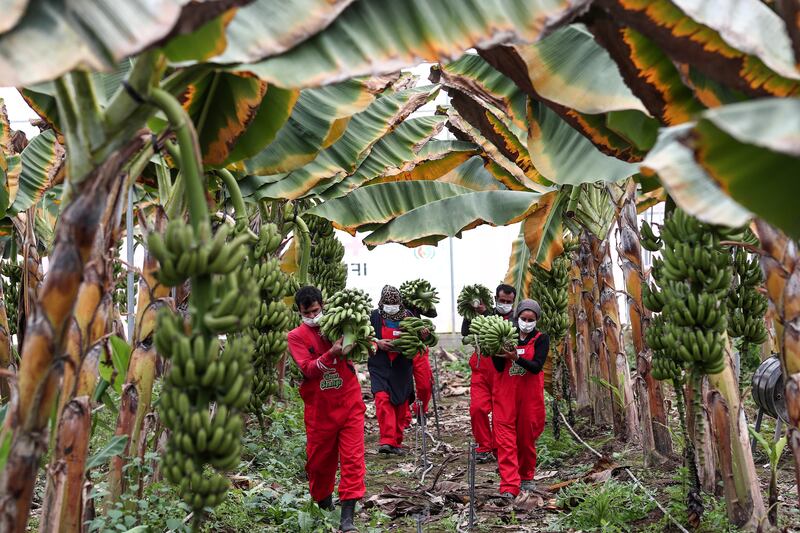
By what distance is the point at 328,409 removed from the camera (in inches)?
221

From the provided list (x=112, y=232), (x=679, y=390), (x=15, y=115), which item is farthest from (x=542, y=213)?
(x=15, y=115)

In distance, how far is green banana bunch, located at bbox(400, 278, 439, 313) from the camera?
25.8ft

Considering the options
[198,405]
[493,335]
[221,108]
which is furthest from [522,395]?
[198,405]

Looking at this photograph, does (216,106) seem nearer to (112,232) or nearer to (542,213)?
(112,232)

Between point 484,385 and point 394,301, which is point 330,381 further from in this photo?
point 484,385

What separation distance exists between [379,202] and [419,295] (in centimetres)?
118

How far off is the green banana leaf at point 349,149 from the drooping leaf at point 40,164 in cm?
245

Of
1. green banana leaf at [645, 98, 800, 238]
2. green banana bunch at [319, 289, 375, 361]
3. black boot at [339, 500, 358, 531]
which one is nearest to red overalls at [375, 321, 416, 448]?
green banana bunch at [319, 289, 375, 361]

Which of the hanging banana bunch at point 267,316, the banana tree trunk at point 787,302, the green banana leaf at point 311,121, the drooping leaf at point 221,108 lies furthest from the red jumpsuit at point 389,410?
the banana tree trunk at point 787,302

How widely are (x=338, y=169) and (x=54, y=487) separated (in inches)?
148

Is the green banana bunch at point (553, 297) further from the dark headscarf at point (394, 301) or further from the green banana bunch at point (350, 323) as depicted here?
the green banana bunch at point (350, 323)

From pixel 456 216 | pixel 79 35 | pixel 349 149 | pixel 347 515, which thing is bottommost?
pixel 347 515

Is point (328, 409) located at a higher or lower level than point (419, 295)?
lower

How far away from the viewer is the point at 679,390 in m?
5.22
